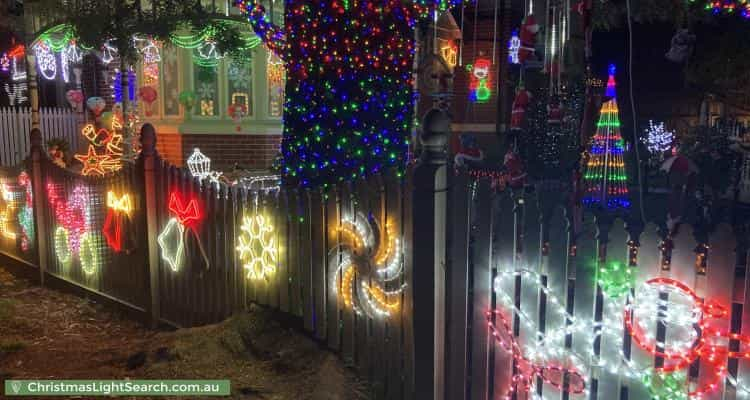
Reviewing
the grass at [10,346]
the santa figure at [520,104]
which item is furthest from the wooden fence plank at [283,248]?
the santa figure at [520,104]

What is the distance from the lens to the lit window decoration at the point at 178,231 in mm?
5613

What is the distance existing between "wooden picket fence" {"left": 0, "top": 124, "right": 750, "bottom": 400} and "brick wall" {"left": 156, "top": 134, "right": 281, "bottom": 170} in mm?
8230

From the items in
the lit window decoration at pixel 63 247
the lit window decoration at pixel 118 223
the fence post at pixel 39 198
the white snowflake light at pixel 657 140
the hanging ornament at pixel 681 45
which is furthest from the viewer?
the white snowflake light at pixel 657 140

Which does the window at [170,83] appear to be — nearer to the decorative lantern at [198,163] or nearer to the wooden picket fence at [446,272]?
the decorative lantern at [198,163]

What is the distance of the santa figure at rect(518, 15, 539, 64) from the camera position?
31.3 feet

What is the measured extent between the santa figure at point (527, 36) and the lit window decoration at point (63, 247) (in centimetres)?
739

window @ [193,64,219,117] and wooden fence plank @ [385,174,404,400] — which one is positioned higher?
window @ [193,64,219,117]

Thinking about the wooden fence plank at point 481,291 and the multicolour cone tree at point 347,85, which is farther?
the multicolour cone tree at point 347,85

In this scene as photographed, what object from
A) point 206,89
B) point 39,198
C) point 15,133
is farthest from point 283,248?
point 15,133

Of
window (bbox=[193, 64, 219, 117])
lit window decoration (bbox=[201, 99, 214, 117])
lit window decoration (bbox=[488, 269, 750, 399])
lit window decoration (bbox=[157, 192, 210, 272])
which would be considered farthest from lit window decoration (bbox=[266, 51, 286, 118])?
lit window decoration (bbox=[488, 269, 750, 399])

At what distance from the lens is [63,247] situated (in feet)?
24.7

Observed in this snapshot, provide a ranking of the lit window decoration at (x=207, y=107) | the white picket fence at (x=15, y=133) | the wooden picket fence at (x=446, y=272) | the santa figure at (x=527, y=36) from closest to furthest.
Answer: the wooden picket fence at (x=446, y=272)
the santa figure at (x=527, y=36)
the lit window decoration at (x=207, y=107)
the white picket fence at (x=15, y=133)

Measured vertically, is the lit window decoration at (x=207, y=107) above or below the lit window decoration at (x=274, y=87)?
below

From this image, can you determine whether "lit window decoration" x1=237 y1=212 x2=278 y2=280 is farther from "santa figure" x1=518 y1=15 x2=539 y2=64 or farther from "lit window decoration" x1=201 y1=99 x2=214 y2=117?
"lit window decoration" x1=201 y1=99 x2=214 y2=117
